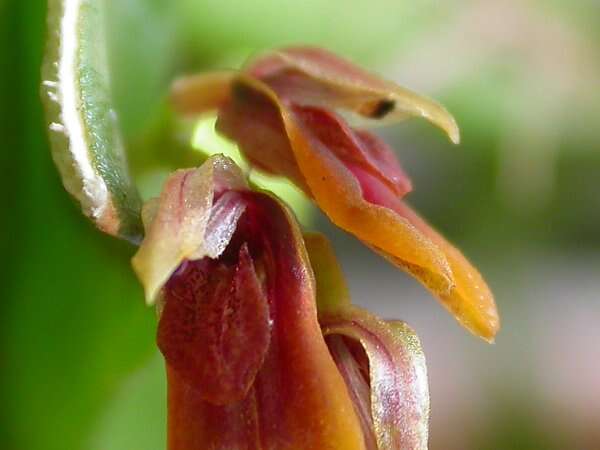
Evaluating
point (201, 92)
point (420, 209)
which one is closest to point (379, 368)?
point (201, 92)

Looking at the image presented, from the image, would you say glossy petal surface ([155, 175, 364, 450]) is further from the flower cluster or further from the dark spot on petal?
the dark spot on petal

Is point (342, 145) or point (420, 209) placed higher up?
point (342, 145)

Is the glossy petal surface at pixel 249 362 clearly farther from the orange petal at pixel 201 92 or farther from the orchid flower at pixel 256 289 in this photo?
the orange petal at pixel 201 92

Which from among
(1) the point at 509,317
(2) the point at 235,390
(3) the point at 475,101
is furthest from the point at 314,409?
(1) the point at 509,317

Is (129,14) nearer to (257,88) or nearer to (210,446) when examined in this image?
(257,88)

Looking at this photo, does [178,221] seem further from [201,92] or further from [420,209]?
[420,209]

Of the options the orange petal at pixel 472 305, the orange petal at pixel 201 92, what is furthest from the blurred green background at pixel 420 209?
the orange petal at pixel 472 305
